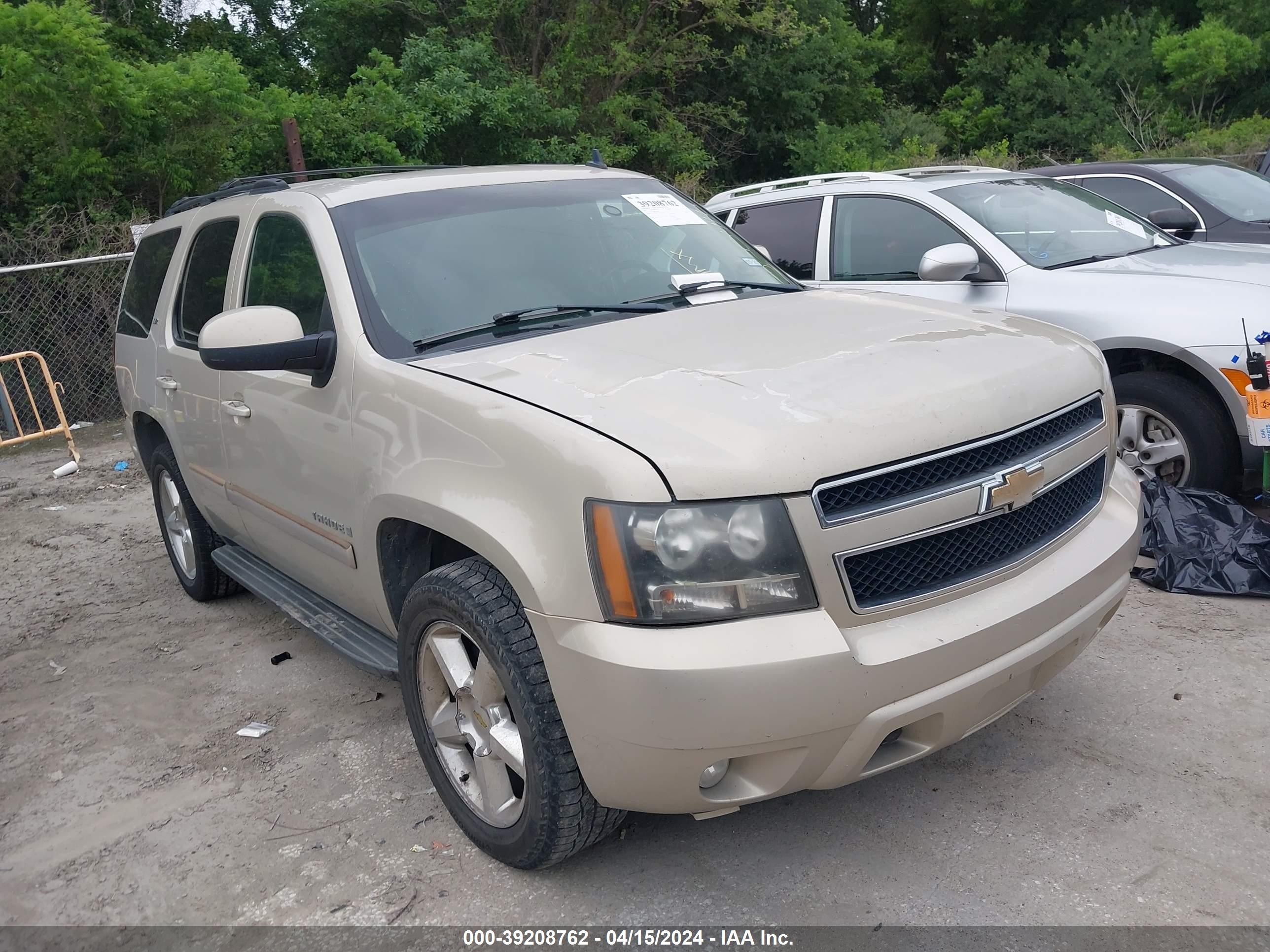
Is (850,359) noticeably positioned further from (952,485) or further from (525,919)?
(525,919)

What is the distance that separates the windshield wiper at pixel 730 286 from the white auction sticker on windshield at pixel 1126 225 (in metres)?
3.06

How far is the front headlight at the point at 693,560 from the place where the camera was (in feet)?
7.41

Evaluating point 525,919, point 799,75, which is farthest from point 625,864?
point 799,75

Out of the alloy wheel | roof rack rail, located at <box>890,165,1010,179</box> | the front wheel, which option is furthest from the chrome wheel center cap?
roof rack rail, located at <box>890,165,1010,179</box>

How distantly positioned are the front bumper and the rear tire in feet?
9.92

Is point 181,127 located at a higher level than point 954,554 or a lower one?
higher

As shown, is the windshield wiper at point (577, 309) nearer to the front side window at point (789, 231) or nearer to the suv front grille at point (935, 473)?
the suv front grille at point (935, 473)

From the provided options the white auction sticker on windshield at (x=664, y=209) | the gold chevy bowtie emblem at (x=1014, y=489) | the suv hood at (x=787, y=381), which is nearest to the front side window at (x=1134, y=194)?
the white auction sticker on windshield at (x=664, y=209)

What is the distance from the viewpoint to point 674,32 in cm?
2284

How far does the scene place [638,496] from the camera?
2248mm

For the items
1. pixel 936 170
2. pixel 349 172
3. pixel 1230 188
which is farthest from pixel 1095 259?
pixel 349 172

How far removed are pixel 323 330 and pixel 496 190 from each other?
0.88 meters

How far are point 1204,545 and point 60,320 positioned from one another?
1066 cm

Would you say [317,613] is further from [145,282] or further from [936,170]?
[936,170]
